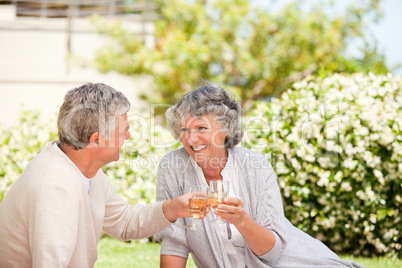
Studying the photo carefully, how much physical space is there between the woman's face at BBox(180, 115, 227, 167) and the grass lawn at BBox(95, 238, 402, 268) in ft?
6.45

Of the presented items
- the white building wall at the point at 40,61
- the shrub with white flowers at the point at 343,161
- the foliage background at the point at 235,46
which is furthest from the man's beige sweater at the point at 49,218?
the white building wall at the point at 40,61

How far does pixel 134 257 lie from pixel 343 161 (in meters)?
2.46

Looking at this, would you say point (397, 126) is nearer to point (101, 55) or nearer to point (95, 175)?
point (95, 175)

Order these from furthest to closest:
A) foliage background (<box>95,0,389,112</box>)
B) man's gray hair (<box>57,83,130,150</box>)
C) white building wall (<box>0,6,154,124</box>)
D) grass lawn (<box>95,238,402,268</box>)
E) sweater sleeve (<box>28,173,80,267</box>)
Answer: white building wall (<box>0,6,154,124</box>) < foliage background (<box>95,0,389,112</box>) < grass lawn (<box>95,238,402,268</box>) < man's gray hair (<box>57,83,130,150</box>) < sweater sleeve (<box>28,173,80,267</box>)

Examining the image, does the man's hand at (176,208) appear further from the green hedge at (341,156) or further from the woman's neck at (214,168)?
the green hedge at (341,156)

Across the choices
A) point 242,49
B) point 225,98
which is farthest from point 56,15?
point 225,98

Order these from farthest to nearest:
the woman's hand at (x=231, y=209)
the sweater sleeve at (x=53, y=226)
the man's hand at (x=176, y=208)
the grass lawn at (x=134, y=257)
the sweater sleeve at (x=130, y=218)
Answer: the grass lawn at (x=134, y=257) < the sweater sleeve at (x=130, y=218) < the man's hand at (x=176, y=208) < the woman's hand at (x=231, y=209) < the sweater sleeve at (x=53, y=226)

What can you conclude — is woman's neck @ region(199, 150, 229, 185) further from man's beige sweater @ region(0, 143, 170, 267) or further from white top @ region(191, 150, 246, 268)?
man's beige sweater @ region(0, 143, 170, 267)

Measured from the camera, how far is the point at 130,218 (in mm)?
3051

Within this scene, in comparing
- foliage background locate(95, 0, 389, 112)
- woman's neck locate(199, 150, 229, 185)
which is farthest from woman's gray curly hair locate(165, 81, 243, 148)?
foliage background locate(95, 0, 389, 112)

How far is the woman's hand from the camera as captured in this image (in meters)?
2.66

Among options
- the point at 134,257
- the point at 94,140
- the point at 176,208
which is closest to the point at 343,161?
the point at 134,257

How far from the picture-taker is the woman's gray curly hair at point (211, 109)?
3232 millimetres

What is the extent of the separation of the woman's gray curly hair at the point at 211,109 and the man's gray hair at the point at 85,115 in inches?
29.7
